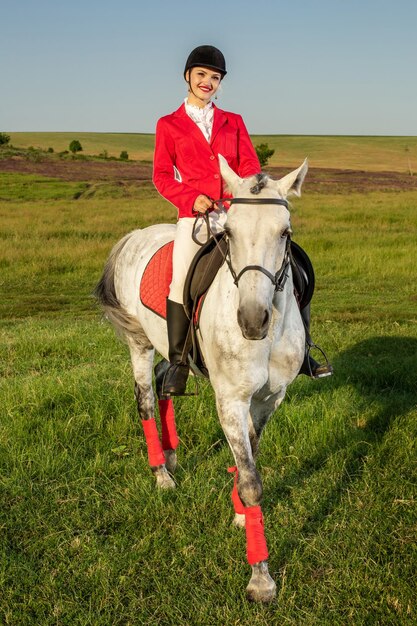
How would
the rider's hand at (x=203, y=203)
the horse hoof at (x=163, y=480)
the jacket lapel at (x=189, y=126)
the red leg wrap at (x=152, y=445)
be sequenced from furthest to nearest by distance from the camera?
the red leg wrap at (x=152, y=445), the horse hoof at (x=163, y=480), the jacket lapel at (x=189, y=126), the rider's hand at (x=203, y=203)

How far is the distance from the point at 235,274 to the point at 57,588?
2.13m

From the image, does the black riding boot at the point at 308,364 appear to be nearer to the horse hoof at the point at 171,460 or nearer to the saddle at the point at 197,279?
the saddle at the point at 197,279

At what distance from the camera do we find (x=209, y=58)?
4504mm

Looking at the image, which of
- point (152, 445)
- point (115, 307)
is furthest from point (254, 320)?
point (115, 307)

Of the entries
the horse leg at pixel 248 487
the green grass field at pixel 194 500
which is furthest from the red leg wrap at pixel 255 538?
the green grass field at pixel 194 500

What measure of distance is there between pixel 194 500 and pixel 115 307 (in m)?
2.21

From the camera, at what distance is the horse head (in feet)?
10.7

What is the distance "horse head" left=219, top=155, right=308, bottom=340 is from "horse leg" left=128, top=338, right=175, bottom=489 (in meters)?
2.12

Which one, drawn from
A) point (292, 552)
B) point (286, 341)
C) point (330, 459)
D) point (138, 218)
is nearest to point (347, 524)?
point (292, 552)

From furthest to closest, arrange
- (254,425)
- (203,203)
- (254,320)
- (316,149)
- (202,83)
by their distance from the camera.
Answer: (316,149) < (202,83) < (254,425) < (203,203) < (254,320)

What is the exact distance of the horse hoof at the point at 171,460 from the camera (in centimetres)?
539

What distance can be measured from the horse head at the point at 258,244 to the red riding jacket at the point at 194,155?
95 cm

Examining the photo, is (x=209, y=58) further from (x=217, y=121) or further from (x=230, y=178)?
(x=230, y=178)

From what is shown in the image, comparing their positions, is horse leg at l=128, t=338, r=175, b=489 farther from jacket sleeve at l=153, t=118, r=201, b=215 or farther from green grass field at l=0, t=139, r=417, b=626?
jacket sleeve at l=153, t=118, r=201, b=215
